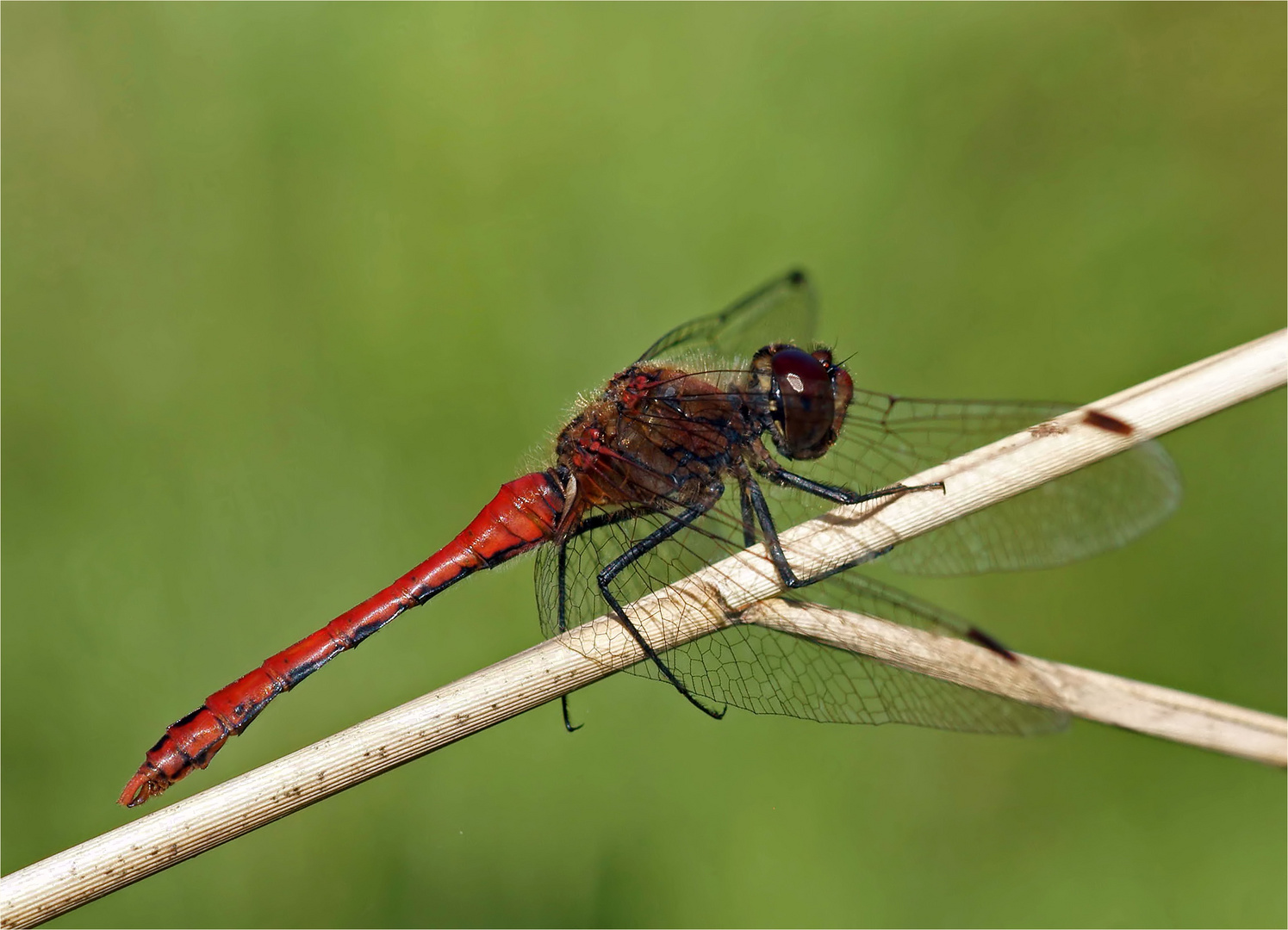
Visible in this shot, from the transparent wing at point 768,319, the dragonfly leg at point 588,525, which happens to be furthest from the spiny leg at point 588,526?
the transparent wing at point 768,319

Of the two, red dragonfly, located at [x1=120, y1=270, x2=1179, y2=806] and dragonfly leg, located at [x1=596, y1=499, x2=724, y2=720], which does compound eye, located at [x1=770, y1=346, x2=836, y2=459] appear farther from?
dragonfly leg, located at [x1=596, y1=499, x2=724, y2=720]

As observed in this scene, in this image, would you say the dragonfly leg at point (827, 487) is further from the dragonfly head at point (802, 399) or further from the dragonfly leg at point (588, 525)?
the dragonfly leg at point (588, 525)

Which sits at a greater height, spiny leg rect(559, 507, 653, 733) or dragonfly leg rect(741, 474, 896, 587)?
spiny leg rect(559, 507, 653, 733)

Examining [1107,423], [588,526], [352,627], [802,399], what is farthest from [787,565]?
[352,627]

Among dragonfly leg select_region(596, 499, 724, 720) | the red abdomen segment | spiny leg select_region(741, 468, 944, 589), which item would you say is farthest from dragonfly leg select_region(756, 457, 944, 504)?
the red abdomen segment

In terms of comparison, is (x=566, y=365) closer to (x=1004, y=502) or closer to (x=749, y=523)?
(x=749, y=523)

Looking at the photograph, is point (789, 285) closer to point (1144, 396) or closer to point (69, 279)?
point (1144, 396)
